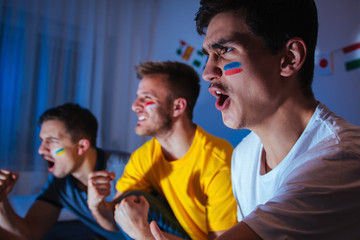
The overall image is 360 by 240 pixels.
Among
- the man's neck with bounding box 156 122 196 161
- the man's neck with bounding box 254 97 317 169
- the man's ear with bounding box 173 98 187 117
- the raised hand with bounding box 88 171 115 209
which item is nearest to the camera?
the man's neck with bounding box 254 97 317 169

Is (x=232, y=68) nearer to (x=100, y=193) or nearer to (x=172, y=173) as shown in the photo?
(x=172, y=173)

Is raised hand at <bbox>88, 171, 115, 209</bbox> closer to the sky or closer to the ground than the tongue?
closer to the ground

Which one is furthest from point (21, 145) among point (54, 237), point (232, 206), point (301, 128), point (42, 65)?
point (301, 128)

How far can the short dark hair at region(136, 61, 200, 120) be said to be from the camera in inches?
63.1

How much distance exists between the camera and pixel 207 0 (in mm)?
895

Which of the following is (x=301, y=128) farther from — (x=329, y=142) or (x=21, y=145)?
(x=21, y=145)

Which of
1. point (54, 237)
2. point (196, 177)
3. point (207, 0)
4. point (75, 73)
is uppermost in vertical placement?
point (207, 0)

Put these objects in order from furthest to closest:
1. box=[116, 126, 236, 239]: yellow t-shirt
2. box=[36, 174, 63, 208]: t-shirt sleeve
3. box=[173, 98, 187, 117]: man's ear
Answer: box=[36, 174, 63, 208]: t-shirt sleeve → box=[173, 98, 187, 117]: man's ear → box=[116, 126, 236, 239]: yellow t-shirt

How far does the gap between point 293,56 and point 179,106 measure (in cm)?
84

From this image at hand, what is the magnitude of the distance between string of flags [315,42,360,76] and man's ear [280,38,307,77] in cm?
89

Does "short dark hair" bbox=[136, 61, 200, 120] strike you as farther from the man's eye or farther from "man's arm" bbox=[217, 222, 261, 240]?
"man's arm" bbox=[217, 222, 261, 240]

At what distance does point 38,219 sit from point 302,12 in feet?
5.51

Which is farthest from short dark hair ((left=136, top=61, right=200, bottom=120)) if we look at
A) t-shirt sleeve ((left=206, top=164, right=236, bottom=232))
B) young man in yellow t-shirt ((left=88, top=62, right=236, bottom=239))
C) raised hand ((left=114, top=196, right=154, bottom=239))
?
raised hand ((left=114, top=196, right=154, bottom=239))

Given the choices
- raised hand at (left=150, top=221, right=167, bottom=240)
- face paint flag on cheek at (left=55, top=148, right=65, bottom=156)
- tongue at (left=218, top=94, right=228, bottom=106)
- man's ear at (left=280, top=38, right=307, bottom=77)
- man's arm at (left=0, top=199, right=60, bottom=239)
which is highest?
man's ear at (left=280, top=38, right=307, bottom=77)
